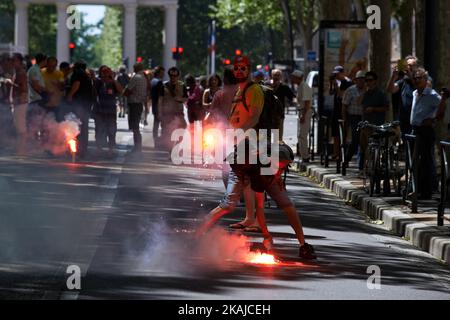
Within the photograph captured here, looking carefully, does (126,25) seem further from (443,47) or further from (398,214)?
(398,214)

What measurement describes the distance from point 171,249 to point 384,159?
6.51 m

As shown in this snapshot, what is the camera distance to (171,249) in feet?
40.2

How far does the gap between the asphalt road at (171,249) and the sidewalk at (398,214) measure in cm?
17

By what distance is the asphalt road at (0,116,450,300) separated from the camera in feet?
32.7

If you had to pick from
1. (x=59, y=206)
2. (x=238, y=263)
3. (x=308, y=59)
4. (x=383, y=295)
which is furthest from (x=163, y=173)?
(x=308, y=59)

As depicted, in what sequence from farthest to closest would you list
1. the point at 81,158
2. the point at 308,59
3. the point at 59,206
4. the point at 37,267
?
the point at 308,59 < the point at 81,158 < the point at 59,206 < the point at 37,267

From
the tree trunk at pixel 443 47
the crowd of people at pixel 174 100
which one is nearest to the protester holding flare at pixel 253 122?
the crowd of people at pixel 174 100

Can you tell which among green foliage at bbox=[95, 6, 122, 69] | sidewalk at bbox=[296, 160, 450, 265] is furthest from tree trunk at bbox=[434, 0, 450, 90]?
green foliage at bbox=[95, 6, 122, 69]

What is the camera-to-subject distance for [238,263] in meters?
11.5

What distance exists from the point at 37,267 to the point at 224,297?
1.98 m

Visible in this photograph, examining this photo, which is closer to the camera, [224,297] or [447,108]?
[224,297]

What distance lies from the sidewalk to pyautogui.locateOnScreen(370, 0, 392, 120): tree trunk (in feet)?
14.7

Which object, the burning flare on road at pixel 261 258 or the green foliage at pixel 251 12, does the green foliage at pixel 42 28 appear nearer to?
the green foliage at pixel 251 12
